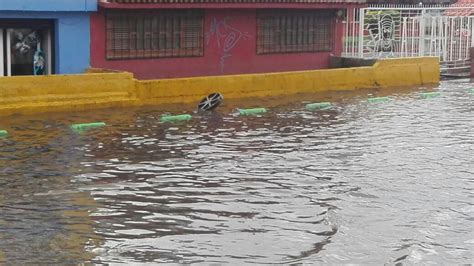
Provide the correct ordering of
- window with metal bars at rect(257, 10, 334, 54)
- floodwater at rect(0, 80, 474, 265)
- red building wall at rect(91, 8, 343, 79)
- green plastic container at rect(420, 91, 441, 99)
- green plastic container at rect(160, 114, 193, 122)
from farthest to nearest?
window with metal bars at rect(257, 10, 334, 54), green plastic container at rect(420, 91, 441, 99), red building wall at rect(91, 8, 343, 79), green plastic container at rect(160, 114, 193, 122), floodwater at rect(0, 80, 474, 265)

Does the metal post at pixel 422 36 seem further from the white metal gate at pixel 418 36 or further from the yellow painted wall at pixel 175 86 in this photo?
the yellow painted wall at pixel 175 86

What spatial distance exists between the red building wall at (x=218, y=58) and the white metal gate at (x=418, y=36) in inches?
113

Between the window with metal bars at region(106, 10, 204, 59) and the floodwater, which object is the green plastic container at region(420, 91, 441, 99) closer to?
the floodwater

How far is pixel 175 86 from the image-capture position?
76.4 feet

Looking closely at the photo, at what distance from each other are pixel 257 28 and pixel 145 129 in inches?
467

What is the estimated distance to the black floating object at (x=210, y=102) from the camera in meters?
21.7

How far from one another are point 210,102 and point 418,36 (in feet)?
43.7

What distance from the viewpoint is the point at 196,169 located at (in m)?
13.7

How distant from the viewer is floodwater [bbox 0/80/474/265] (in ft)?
30.4

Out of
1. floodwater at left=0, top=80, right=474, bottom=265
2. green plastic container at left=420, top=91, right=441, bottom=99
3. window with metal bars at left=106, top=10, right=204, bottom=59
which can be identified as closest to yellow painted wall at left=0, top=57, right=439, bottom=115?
floodwater at left=0, top=80, right=474, bottom=265

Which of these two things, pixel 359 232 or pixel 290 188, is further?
pixel 290 188

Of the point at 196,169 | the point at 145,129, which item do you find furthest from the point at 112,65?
the point at 196,169

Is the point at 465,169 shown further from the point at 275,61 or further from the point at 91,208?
the point at 275,61

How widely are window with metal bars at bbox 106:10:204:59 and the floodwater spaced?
6.14m
